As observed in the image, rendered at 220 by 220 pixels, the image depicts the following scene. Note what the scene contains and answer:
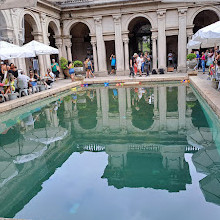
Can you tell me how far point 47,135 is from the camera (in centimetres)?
568

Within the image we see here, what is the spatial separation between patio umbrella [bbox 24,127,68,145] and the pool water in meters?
0.02

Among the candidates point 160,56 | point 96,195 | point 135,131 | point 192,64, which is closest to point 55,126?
point 135,131

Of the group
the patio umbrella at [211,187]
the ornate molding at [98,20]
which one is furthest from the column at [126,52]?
the patio umbrella at [211,187]

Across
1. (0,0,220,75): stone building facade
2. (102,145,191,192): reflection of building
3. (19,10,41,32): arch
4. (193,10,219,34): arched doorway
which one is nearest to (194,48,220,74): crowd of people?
(0,0,220,75): stone building facade

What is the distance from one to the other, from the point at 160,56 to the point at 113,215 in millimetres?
16231

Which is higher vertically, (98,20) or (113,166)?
(98,20)

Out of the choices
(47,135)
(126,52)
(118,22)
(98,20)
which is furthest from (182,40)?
(47,135)

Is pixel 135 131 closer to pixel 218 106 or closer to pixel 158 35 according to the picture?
pixel 218 106

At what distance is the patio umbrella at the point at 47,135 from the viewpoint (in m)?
5.33

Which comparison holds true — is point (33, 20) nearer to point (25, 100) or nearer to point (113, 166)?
point (25, 100)

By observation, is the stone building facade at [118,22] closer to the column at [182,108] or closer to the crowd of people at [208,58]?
the crowd of people at [208,58]

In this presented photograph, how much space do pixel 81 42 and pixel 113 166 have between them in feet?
62.9

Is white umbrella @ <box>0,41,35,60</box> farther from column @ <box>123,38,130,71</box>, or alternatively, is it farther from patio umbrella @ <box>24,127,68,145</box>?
column @ <box>123,38,130,71</box>

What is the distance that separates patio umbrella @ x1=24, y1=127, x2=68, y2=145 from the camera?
5330mm
